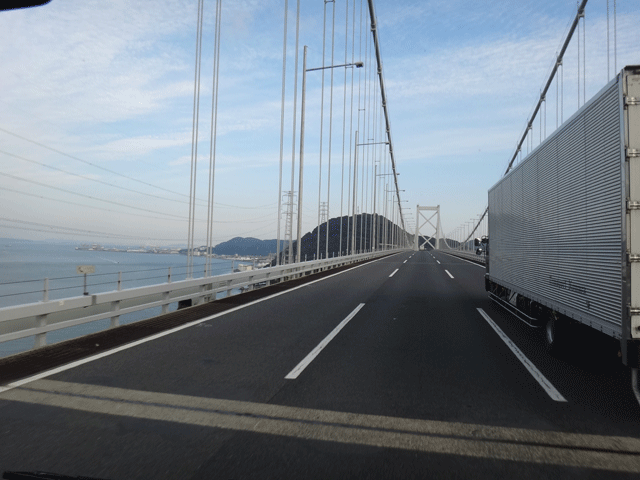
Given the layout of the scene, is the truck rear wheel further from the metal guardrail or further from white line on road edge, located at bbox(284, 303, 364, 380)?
the metal guardrail

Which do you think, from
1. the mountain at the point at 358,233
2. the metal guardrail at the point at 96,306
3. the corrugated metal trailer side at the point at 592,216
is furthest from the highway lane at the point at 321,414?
the mountain at the point at 358,233

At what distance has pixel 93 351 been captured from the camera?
273 inches

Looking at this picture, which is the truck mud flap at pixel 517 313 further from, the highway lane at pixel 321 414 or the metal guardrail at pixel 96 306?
the metal guardrail at pixel 96 306

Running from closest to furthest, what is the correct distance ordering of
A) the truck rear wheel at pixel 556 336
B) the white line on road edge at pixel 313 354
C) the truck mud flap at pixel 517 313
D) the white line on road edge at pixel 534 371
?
1. the white line on road edge at pixel 534 371
2. the white line on road edge at pixel 313 354
3. the truck rear wheel at pixel 556 336
4. the truck mud flap at pixel 517 313

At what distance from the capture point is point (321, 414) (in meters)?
4.43

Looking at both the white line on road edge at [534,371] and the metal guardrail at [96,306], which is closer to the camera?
the white line on road edge at [534,371]

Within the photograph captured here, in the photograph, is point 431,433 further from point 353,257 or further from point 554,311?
point 353,257

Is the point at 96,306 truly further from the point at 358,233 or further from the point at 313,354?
the point at 358,233

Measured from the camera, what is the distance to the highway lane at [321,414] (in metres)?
3.41

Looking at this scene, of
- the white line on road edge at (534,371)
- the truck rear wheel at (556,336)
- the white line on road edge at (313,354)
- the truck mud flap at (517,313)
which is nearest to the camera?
the white line on road edge at (534,371)

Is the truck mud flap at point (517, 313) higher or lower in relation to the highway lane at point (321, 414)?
higher

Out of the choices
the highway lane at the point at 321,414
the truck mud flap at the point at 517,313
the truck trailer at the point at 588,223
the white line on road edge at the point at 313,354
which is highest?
the truck trailer at the point at 588,223

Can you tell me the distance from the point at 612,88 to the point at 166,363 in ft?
19.5

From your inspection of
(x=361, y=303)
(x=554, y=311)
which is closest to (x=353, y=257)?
(x=361, y=303)
